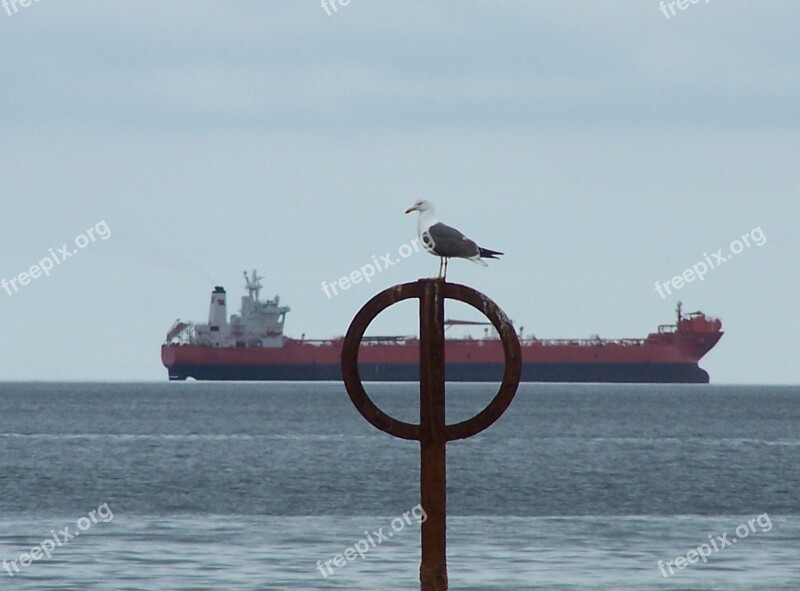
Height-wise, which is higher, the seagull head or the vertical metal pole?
the seagull head

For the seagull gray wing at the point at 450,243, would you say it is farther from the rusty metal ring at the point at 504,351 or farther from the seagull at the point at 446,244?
the rusty metal ring at the point at 504,351

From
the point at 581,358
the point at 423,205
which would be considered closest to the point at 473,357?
the point at 581,358

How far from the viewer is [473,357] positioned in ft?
417

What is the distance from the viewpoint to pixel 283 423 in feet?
265

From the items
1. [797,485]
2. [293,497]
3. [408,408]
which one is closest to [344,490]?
[293,497]

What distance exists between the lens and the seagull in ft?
31.9

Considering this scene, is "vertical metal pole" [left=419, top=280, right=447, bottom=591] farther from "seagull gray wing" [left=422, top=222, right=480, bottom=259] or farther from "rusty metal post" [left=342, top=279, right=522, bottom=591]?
"seagull gray wing" [left=422, top=222, right=480, bottom=259]

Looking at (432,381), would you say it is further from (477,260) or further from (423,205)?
(423,205)

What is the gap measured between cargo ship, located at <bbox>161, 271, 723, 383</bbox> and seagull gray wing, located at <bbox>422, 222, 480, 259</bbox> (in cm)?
10943

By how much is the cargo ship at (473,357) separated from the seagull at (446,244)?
4304 inches

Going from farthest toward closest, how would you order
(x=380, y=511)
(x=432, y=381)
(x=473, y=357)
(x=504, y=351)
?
(x=473, y=357) < (x=380, y=511) < (x=432, y=381) < (x=504, y=351)

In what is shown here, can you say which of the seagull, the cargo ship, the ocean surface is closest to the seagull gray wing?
the seagull

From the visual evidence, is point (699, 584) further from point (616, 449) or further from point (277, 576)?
point (616, 449)

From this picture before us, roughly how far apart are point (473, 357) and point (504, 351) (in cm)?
11806
